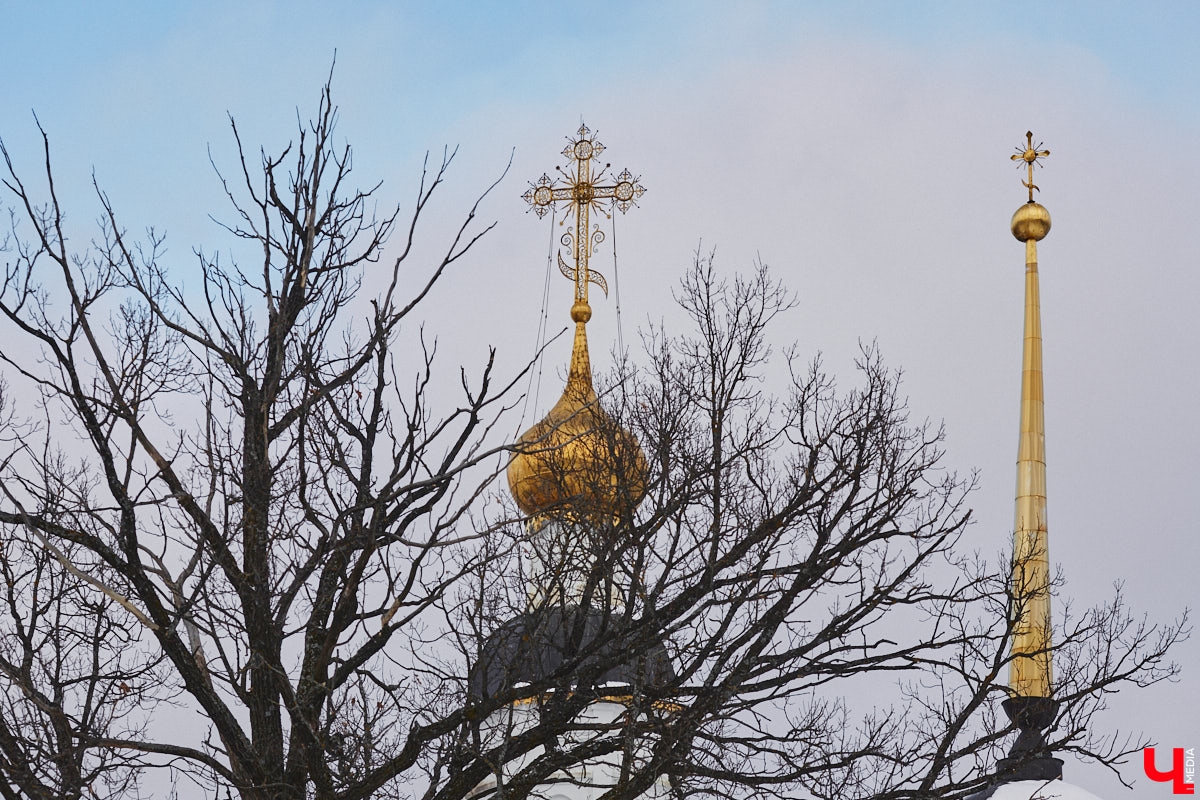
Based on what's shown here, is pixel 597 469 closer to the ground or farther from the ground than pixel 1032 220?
closer to the ground

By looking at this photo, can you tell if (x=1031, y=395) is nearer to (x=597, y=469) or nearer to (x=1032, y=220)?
(x=1032, y=220)

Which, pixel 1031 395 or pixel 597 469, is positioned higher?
pixel 1031 395

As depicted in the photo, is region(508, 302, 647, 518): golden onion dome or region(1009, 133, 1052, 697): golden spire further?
region(1009, 133, 1052, 697): golden spire

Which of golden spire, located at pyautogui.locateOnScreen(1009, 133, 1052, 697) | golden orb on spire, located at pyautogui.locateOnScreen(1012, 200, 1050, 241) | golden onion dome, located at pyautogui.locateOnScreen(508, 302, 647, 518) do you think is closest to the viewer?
golden onion dome, located at pyautogui.locateOnScreen(508, 302, 647, 518)

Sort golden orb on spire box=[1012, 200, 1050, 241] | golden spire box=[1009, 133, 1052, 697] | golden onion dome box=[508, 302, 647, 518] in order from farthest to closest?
golden orb on spire box=[1012, 200, 1050, 241] < golden spire box=[1009, 133, 1052, 697] < golden onion dome box=[508, 302, 647, 518]

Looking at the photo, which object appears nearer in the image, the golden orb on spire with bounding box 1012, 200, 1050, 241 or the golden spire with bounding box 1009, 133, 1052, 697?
the golden spire with bounding box 1009, 133, 1052, 697

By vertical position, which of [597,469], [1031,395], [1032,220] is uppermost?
[1032,220]

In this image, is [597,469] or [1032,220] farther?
[1032,220]

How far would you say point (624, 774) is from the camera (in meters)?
10.9

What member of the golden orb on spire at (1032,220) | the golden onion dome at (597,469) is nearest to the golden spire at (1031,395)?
the golden orb on spire at (1032,220)

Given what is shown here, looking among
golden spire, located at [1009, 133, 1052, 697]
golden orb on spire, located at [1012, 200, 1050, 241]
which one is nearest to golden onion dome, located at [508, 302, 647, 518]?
golden spire, located at [1009, 133, 1052, 697]

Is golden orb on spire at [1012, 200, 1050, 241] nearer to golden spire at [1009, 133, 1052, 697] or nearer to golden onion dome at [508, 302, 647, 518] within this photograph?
golden spire at [1009, 133, 1052, 697]

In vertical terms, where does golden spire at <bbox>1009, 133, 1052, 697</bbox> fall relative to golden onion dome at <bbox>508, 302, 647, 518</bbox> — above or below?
above

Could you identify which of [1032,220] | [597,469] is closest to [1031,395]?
[1032,220]
